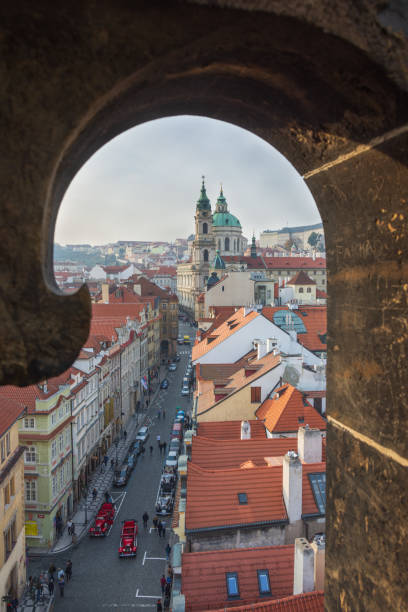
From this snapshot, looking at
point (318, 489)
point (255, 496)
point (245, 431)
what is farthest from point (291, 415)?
point (255, 496)

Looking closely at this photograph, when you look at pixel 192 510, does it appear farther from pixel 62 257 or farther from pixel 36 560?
pixel 62 257

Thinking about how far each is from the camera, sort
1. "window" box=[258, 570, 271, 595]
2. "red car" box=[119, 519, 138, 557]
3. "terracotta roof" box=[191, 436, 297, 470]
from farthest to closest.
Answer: "red car" box=[119, 519, 138, 557] < "terracotta roof" box=[191, 436, 297, 470] < "window" box=[258, 570, 271, 595]

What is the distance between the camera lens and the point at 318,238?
554 ft

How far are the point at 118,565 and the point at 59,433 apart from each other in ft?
19.4

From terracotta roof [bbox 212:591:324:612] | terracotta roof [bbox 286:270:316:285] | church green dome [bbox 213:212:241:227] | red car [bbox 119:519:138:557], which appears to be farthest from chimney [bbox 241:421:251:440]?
church green dome [bbox 213:212:241:227]

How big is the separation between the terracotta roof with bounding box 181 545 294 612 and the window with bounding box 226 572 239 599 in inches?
2.7

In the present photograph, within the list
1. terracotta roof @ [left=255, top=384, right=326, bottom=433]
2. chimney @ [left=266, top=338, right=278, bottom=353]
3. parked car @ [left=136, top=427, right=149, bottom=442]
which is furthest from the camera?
parked car @ [left=136, top=427, right=149, bottom=442]

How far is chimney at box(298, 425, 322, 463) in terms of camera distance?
14938 millimetres

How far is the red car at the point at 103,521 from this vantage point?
21109 millimetres

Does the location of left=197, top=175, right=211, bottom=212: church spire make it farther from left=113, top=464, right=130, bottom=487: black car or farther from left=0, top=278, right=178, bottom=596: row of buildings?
left=113, top=464, right=130, bottom=487: black car

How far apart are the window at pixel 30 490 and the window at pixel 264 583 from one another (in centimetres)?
1251

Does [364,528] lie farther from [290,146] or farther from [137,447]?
[137,447]

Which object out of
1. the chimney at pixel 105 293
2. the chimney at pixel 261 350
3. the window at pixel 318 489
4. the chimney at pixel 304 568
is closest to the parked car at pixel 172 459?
the chimney at pixel 261 350

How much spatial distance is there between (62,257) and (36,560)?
597 feet
